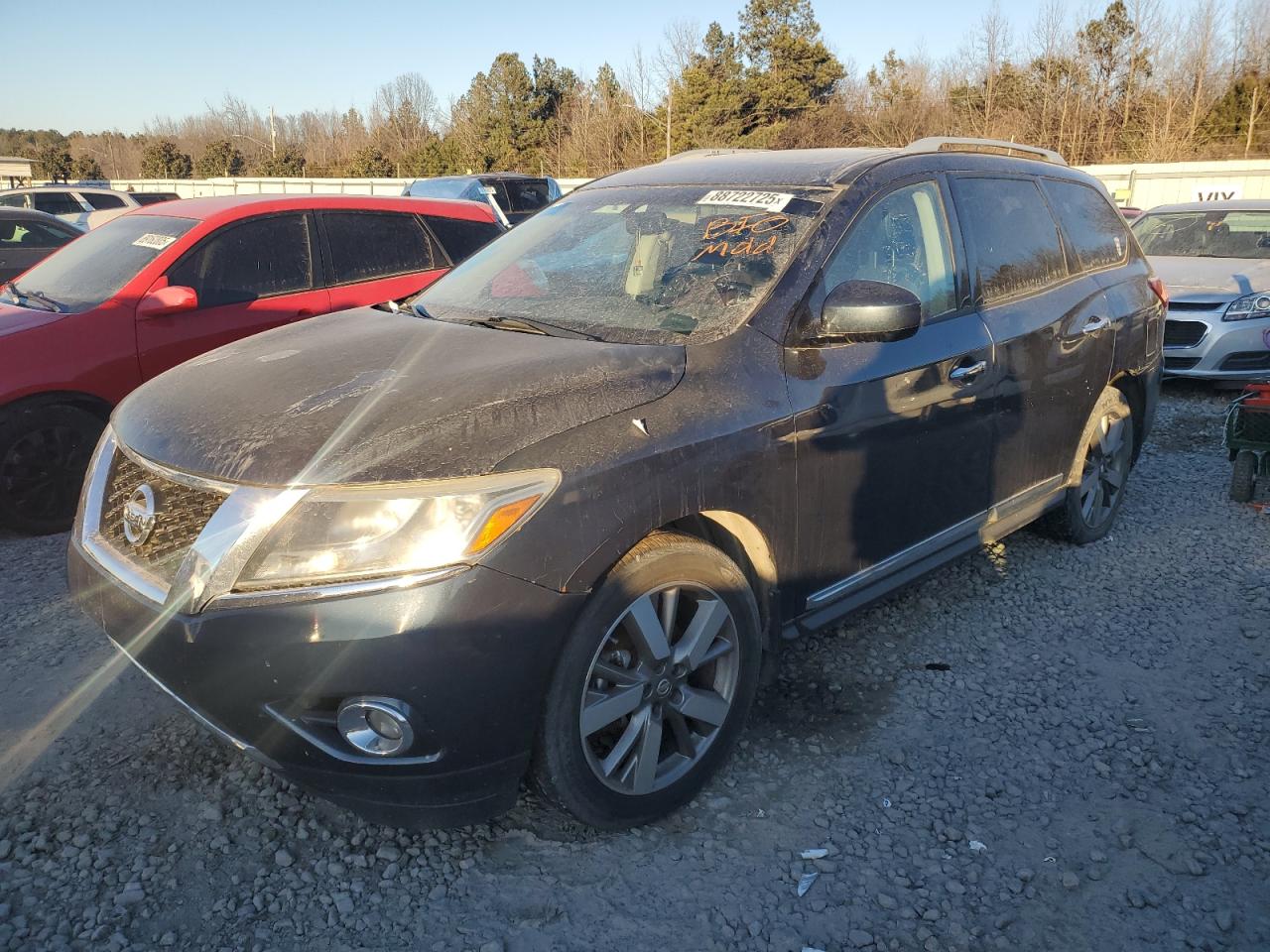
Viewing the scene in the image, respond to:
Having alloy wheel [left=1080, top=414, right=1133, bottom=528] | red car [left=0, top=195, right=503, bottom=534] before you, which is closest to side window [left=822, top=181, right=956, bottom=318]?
alloy wheel [left=1080, top=414, right=1133, bottom=528]

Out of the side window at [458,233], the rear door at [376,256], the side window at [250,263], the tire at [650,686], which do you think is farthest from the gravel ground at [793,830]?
the side window at [458,233]

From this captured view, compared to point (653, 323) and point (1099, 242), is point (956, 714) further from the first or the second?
point (1099, 242)

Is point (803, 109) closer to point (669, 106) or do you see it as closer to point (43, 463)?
point (669, 106)

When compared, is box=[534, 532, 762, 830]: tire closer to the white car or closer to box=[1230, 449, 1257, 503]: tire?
box=[1230, 449, 1257, 503]: tire

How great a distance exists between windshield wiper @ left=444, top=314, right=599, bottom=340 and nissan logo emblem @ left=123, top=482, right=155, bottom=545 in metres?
1.17

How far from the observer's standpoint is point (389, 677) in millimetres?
2105

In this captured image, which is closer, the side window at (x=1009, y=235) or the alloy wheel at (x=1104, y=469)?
the side window at (x=1009, y=235)

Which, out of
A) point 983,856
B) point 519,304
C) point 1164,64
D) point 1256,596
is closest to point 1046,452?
point 1256,596

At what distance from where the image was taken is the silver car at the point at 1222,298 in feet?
26.1

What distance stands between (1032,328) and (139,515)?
324cm

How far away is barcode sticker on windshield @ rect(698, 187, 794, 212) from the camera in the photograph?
3227 mm

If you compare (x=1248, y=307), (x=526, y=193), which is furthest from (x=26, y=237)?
(x=1248, y=307)

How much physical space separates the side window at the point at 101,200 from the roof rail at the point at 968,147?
1861 cm

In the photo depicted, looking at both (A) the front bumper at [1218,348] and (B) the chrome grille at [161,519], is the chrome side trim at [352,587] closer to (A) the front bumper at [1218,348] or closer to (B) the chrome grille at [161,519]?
(B) the chrome grille at [161,519]
